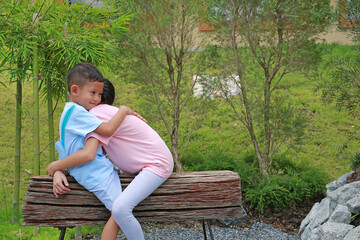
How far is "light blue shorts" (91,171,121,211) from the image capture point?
2.93 meters

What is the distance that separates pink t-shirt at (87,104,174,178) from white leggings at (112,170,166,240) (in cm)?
8

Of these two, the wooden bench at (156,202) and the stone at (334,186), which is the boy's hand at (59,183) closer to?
the wooden bench at (156,202)

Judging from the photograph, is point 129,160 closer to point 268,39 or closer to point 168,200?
point 168,200

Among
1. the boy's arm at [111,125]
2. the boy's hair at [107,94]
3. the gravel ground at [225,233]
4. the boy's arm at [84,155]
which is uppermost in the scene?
the boy's hair at [107,94]

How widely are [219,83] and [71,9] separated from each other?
232 cm

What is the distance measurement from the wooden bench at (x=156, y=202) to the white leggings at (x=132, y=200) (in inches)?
7.2

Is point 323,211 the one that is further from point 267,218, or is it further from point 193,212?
point 193,212

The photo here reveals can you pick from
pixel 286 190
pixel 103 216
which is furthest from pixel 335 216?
pixel 103 216

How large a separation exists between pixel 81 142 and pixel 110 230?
666 millimetres

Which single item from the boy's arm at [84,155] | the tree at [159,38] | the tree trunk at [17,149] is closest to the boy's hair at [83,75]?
the boy's arm at [84,155]

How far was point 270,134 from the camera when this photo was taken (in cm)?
598

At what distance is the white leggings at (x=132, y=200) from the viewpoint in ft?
9.28

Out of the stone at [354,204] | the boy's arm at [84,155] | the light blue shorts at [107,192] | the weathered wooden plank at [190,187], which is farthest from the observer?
the stone at [354,204]

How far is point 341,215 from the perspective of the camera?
4.50 m
